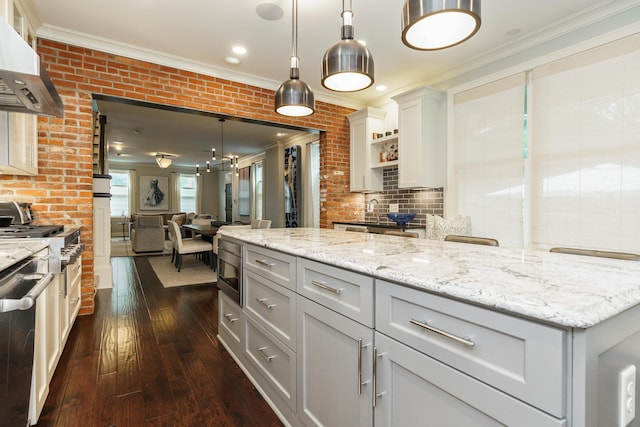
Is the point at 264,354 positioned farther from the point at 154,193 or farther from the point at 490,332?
the point at 154,193

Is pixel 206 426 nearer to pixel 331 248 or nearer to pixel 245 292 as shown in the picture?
pixel 245 292

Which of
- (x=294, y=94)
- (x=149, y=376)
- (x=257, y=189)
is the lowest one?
(x=149, y=376)

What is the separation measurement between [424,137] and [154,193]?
10089 mm

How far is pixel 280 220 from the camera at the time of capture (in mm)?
7352

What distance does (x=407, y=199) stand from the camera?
4.52 m

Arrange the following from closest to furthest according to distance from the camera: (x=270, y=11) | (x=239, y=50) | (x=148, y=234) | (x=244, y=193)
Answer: (x=270, y=11) → (x=239, y=50) → (x=148, y=234) → (x=244, y=193)

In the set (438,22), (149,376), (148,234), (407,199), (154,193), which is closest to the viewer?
(438,22)

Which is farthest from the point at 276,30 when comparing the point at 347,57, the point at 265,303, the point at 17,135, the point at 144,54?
the point at 265,303

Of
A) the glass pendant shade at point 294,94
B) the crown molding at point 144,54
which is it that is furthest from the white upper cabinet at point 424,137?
the glass pendant shade at point 294,94

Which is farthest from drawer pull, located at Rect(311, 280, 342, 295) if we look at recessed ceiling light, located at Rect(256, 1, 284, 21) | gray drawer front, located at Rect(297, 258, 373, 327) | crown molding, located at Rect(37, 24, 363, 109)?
crown molding, located at Rect(37, 24, 363, 109)

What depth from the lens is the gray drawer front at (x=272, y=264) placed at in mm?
1550

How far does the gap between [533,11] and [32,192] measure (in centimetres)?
480

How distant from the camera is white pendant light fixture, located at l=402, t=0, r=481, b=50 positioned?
114 cm

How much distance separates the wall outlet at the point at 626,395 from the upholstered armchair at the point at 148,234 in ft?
25.0
